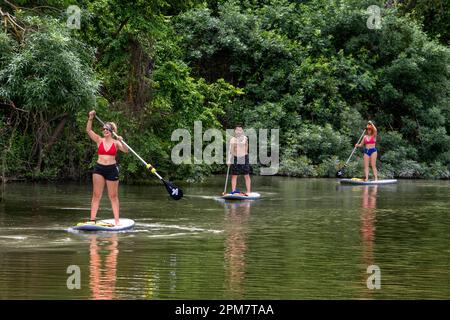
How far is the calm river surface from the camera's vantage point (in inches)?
440

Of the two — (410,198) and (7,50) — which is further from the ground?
(7,50)

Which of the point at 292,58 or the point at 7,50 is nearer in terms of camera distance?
the point at 7,50

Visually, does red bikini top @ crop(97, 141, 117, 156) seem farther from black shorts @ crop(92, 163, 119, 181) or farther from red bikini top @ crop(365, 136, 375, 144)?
red bikini top @ crop(365, 136, 375, 144)

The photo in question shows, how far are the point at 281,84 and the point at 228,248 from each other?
2616 centimetres

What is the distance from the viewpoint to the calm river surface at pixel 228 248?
36.7ft

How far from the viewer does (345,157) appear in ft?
125

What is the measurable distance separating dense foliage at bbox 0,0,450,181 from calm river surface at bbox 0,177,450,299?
4800mm

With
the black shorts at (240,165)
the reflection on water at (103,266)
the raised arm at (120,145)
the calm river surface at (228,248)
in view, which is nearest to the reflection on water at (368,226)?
the calm river surface at (228,248)

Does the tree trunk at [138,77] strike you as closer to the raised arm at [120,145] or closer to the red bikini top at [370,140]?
the red bikini top at [370,140]

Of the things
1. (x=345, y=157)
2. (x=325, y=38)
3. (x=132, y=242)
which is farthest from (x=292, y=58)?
(x=132, y=242)

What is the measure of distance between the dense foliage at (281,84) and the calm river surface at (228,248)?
15.7 feet

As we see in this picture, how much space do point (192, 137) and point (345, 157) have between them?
10024mm
